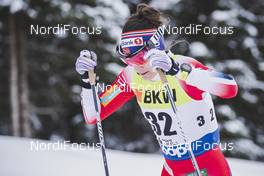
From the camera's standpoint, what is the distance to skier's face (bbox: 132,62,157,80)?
1979 mm

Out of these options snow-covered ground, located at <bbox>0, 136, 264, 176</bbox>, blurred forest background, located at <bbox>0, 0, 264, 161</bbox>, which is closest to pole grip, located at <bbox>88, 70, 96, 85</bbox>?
snow-covered ground, located at <bbox>0, 136, 264, 176</bbox>

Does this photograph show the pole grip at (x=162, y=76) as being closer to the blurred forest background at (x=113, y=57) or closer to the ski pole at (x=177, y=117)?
the ski pole at (x=177, y=117)

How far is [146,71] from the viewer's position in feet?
6.60

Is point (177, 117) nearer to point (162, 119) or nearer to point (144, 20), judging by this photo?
point (162, 119)

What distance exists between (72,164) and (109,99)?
128cm

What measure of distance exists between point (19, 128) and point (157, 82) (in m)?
4.98

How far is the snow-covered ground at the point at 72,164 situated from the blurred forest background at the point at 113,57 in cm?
227

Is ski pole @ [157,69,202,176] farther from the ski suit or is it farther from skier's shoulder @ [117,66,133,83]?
skier's shoulder @ [117,66,133,83]

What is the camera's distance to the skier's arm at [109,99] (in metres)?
2.18

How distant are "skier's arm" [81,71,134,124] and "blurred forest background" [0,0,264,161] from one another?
360cm

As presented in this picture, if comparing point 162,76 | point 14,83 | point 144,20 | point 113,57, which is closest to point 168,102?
point 162,76

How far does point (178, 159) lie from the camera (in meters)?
2.10

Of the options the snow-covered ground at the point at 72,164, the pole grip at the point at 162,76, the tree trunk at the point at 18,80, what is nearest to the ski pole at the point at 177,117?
the pole grip at the point at 162,76

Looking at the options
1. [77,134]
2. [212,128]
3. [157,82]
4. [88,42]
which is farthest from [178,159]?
[77,134]
